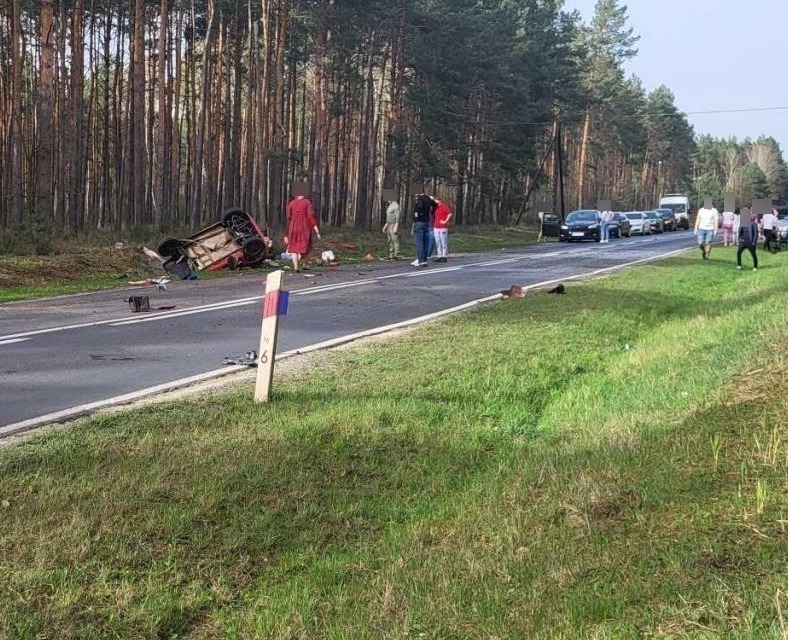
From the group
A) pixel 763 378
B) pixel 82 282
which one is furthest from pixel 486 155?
pixel 763 378

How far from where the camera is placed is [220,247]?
66.1ft

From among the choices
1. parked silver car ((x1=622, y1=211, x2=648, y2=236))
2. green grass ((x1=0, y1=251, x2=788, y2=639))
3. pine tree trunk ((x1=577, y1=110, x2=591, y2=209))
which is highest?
pine tree trunk ((x1=577, y1=110, x2=591, y2=209))

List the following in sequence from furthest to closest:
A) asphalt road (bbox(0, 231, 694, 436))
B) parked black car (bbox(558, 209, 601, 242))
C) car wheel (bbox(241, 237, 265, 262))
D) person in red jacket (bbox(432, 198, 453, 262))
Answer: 1. parked black car (bbox(558, 209, 601, 242))
2. person in red jacket (bbox(432, 198, 453, 262))
3. car wheel (bbox(241, 237, 265, 262))
4. asphalt road (bbox(0, 231, 694, 436))

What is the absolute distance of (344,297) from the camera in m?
14.0

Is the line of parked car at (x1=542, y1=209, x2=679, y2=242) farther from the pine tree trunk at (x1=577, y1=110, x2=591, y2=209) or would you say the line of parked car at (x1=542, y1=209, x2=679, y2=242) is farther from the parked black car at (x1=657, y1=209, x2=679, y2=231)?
the pine tree trunk at (x1=577, y1=110, x2=591, y2=209)

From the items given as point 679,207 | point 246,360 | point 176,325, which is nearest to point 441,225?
point 176,325

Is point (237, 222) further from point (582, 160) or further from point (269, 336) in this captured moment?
point (582, 160)

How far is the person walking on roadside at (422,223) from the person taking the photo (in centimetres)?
2130

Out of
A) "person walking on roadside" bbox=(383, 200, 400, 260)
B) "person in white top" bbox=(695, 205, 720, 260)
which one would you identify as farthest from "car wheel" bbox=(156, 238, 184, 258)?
"person in white top" bbox=(695, 205, 720, 260)

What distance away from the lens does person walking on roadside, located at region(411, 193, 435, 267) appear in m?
21.3

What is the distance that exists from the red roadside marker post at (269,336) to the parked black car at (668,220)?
201ft

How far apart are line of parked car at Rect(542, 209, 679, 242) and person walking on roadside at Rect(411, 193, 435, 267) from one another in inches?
860

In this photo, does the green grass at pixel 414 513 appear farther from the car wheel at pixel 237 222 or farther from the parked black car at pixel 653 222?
the parked black car at pixel 653 222

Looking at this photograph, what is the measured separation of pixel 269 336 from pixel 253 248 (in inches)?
578
